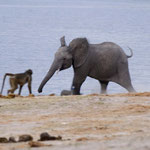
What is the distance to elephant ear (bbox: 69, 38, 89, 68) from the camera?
18.9 m

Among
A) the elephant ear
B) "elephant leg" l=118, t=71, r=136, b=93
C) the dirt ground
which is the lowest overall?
"elephant leg" l=118, t=71, r=136, b=93

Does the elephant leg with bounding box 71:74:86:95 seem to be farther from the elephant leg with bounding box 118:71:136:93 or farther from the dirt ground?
the dirt ground

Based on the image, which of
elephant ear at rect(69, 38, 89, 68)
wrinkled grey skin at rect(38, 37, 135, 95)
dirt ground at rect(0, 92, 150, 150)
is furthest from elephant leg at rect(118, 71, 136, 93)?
dirt ground at rect(0, 92, 150, 150)

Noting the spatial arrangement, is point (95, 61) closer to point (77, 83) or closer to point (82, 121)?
point (77, 83)

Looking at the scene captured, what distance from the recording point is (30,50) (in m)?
40.3

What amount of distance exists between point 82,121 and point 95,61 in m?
7.60

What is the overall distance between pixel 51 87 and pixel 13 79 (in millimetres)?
8920

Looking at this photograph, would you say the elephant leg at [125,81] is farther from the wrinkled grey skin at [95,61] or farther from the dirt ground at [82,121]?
the dirt ground at [82,121]

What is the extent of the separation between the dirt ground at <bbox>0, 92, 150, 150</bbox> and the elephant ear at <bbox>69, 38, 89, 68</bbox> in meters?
4.54

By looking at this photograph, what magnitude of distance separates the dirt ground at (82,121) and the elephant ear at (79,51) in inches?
179

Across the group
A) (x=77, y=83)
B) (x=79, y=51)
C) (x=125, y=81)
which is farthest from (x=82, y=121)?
(x=125, y=81)

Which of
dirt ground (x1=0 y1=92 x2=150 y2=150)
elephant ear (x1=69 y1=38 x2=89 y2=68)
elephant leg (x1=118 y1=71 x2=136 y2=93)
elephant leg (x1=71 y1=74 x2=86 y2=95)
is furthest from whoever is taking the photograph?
elephant leg (x1=118 y1=71 x2=136 y2=93)

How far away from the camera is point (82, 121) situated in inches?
459

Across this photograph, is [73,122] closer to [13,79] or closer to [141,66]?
[13,79]
